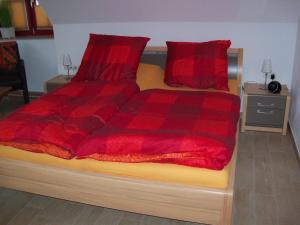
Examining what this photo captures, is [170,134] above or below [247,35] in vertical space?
below

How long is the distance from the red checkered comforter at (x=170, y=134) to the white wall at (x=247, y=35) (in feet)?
3.43

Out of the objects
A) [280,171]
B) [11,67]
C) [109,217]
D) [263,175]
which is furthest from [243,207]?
[11,67]

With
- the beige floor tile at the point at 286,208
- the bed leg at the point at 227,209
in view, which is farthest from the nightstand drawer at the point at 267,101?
the bed leg at the point at 227,209

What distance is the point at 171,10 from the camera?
10.8 ft

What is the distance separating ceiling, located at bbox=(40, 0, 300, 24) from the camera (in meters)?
3.04

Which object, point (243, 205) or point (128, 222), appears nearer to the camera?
point (128, 222)

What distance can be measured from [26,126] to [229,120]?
1298 mm

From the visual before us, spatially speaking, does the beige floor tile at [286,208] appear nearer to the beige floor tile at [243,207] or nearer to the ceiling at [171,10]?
the beige floor tile at [243,207]

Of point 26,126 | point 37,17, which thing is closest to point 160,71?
point 26,126

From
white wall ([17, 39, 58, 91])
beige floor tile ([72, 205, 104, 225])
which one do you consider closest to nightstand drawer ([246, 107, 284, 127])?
beige floor tile ([72, 205, 104, 225])

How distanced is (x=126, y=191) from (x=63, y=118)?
0.72 meters

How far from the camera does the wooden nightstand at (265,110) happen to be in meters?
3.03

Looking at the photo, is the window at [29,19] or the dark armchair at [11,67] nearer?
the dark armchair at [11,67]

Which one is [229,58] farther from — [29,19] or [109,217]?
[29,19]
